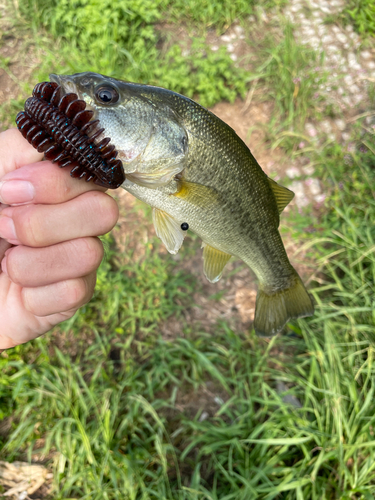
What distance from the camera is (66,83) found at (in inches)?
48.5

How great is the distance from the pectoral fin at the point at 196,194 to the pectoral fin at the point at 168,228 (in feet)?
0.53

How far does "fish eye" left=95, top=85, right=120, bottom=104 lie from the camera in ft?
4.18

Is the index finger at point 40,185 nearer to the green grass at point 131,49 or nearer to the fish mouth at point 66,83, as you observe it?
the fish mouth at point 66,83

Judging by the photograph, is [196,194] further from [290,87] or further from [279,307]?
[290,87]

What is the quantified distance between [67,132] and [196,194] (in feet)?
2.00

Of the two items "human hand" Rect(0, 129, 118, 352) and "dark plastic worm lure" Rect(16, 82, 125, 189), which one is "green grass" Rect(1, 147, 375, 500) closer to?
"human hand" Rect(0, 129, 118, 352)

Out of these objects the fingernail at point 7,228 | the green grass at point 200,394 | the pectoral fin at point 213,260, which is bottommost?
the green grass at point 200,394

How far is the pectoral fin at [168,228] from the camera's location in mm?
1644

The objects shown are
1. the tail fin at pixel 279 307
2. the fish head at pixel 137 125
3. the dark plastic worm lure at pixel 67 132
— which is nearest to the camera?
the dark plastic worm lure at pixel 67 132

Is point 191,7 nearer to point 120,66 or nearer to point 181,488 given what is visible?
point 120,66

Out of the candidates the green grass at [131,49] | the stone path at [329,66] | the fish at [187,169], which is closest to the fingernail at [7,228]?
the fish at [187,169]

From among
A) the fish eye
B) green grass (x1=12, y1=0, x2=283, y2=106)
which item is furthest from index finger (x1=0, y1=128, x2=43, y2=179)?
green grass (x1=12, y1=0, x2=283, y2=106)

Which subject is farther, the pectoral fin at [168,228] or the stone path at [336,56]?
the stone path at [336,56]

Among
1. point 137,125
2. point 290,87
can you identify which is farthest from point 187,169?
point 290,87
